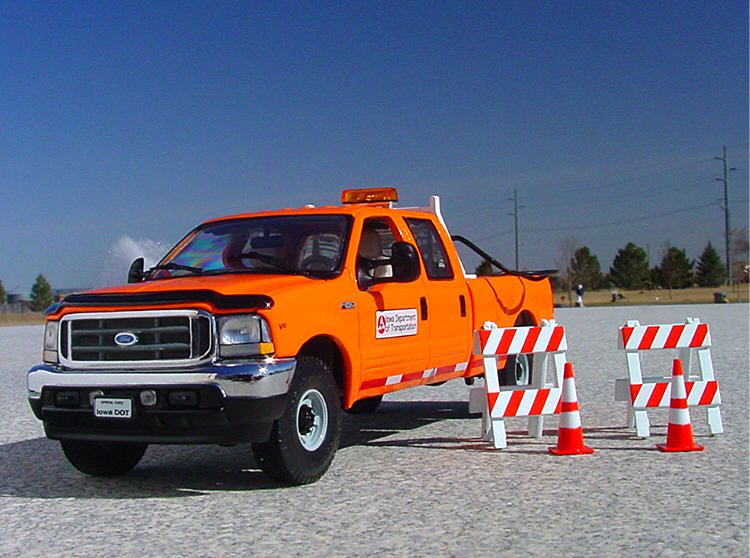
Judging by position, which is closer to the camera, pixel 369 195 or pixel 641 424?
pixel 641 424

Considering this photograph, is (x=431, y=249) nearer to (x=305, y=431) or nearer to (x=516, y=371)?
(x=516, y=371)

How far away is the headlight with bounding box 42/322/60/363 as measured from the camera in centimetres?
756

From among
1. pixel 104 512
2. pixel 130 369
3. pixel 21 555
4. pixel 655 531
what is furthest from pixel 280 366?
pixel 655 531

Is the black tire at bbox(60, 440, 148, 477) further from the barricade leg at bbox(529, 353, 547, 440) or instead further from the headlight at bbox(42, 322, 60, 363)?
the barricade leg at bbox(529, 353, 547, 440)

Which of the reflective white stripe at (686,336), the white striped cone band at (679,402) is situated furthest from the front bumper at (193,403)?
the reflective white stripe at (686,336)

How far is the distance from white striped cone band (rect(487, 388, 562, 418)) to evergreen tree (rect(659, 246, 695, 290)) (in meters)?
98.2

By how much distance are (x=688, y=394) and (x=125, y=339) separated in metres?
4.93

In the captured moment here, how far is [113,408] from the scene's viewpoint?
707cm

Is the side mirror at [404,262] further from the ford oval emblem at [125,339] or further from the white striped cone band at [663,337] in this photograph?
the ford oval emblem at [125,339]

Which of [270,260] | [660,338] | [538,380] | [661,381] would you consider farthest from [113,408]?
[661,381]

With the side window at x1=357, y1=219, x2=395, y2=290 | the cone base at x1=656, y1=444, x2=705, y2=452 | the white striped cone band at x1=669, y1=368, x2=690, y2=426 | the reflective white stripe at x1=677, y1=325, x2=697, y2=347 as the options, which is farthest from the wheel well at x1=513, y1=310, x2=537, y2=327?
the cone base at x1=656, y1=444, x2=705, y2=452

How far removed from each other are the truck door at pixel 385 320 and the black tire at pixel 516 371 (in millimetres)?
2047

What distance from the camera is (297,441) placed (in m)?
7.20

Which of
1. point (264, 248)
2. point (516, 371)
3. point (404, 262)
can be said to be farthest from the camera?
point (516, 371)
